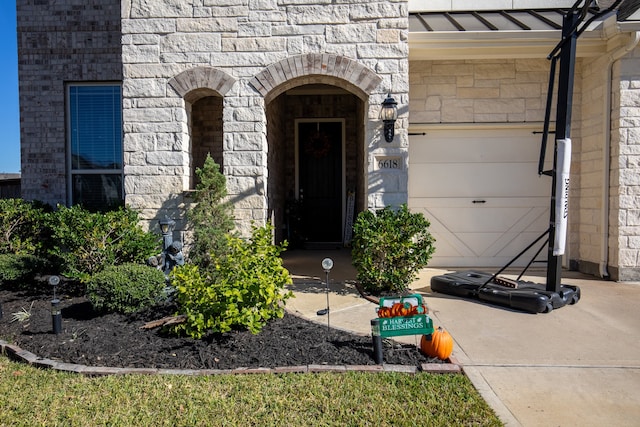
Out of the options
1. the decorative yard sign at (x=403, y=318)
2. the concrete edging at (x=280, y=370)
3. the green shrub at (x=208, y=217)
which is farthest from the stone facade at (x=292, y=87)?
the concrete edging at (x=280, y=370)

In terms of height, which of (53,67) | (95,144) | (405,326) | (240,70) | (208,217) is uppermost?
(53,67)

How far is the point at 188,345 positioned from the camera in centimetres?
341

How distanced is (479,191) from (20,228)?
22.6ft

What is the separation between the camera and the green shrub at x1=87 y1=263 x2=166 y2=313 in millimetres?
3979

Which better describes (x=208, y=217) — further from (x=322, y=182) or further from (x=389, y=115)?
(x=322, y=182)

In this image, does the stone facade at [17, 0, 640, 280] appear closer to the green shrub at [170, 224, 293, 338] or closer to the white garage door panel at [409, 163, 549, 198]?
the white garage door panel at [409, 163, 549, 198]

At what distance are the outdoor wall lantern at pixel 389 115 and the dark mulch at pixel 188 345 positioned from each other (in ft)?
8.74

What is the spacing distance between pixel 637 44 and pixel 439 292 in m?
4.35

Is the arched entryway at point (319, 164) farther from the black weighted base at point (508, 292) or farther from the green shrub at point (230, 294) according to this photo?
the green shrub at point (230, 294)

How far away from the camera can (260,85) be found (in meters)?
5.34

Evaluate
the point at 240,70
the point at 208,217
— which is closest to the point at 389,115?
the point at 240,70

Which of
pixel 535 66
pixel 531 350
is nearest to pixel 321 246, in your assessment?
pixel 535 66

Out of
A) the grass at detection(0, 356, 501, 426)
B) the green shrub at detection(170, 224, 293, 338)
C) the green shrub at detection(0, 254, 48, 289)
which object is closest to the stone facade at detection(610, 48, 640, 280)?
the grass at detection(0, 356, 501, 426)

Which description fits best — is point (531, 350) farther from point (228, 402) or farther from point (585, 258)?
point (585, 258)
